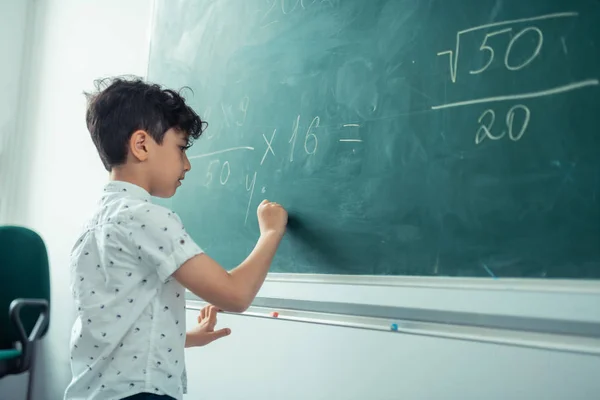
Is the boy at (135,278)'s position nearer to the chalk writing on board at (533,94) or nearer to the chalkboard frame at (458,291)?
the chalkboard frame at (458,291)

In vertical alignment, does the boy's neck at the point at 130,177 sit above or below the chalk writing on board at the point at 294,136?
below

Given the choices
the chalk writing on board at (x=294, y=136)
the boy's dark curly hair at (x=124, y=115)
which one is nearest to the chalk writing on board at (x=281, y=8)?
the chalk writing on board at (x=294, y=136)

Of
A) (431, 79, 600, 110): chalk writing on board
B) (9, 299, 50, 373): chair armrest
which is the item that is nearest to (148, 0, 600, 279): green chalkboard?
(431, 79, 600, 110): chalk writing on board

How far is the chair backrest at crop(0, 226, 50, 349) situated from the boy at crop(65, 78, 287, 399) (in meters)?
1.56

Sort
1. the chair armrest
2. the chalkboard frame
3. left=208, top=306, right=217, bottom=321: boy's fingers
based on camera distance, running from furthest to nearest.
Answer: the chair armrest → left=208, top=306, right=217, bottom=321: boy's fingers → the chalkboard frame

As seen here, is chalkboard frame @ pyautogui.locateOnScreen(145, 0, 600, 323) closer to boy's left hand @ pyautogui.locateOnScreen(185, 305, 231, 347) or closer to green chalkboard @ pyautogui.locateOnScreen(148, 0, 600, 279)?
green chalkboard @ pyautogui.locateOnScreen(148, 0, 600, 279)

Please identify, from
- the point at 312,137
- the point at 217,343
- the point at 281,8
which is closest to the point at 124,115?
the point at 312,137

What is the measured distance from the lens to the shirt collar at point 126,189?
1.22 metres

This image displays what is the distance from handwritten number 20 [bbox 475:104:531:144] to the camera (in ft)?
3.27

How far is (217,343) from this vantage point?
5.65 ft

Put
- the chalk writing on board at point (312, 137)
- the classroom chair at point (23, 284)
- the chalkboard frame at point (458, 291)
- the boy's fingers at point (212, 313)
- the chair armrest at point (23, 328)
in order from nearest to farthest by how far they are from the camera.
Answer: the chalkboard frame at point (458, 291) < the chalk writing on board at point (312, 137) < the boy's fingers at point (212, 313) < the chair armrest at point (23, 328) < the classroom chair at point (23, 284)

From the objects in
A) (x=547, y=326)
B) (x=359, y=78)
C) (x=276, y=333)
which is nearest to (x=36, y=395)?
(x=276, y=333)

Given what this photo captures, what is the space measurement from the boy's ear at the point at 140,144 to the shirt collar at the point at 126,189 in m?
0.07

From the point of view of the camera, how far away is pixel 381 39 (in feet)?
4.14
